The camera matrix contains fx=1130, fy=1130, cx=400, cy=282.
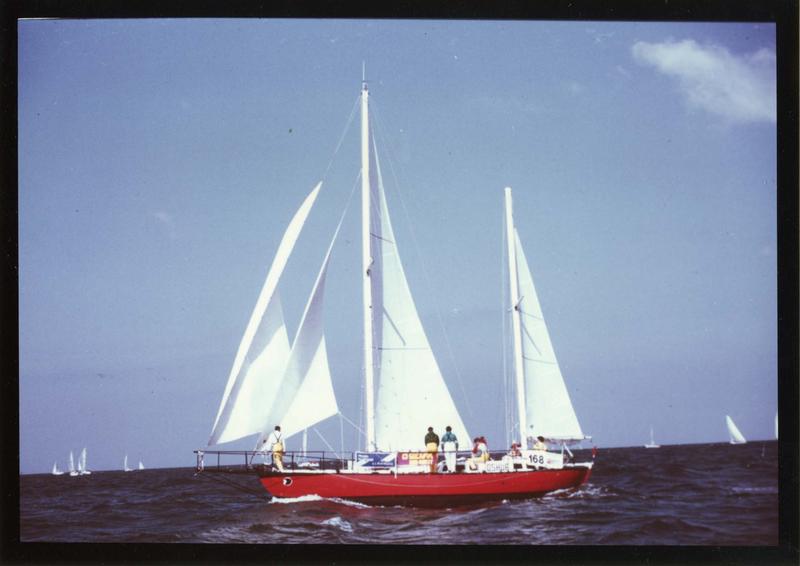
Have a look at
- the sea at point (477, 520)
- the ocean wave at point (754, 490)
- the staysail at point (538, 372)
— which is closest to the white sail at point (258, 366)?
the sea at point (477, 520)

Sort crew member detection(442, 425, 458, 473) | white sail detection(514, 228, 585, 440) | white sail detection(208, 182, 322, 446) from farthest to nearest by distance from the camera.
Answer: white sail detection(514, 228, 585, 440) < crew member detection(442, 425, 458, 473) < white sail detection(208, 182, 322, 446)

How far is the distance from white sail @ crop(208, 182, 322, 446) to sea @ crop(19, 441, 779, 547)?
1.56 metres

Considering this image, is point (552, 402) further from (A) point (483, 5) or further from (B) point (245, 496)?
(A) point (483, 5)

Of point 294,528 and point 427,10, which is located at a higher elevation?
point 427,10

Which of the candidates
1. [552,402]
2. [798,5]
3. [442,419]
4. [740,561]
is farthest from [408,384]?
[798,5]

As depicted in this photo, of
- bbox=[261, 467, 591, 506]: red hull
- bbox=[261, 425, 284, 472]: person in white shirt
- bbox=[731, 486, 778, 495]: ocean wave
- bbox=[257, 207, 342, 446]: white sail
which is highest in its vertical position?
bbox=[257, 207, 342, 446]: white sail

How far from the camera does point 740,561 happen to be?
1533 cm

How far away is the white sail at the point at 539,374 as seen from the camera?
21.8 metres

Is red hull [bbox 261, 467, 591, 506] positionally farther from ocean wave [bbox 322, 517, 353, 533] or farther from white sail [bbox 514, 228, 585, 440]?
white sail [bbox 514, 228, 585, 440]

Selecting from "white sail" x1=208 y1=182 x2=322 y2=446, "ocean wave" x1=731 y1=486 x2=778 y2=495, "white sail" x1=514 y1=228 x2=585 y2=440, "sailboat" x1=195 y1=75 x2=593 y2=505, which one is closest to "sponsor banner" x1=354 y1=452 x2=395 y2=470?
"sailboat" x1=195 y1=75 x2=593 y2=505

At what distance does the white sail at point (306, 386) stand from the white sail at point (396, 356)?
2.96 ft

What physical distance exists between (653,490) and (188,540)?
29.8 feet

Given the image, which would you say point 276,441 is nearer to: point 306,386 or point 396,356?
point 306,386

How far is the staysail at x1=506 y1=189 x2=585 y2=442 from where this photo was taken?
71.4 ft
